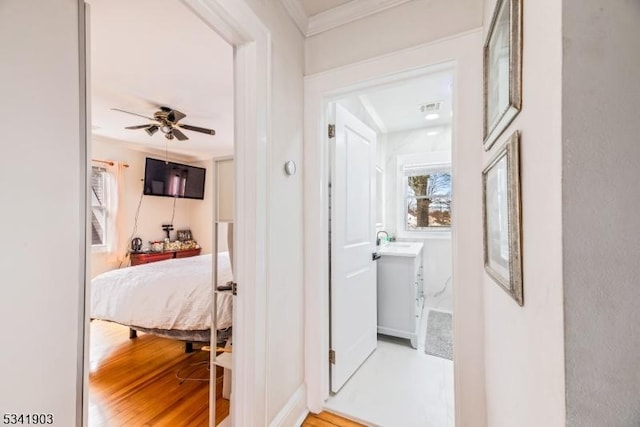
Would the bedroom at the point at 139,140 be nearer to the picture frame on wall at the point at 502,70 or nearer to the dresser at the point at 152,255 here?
the dresser at the point at 152,255

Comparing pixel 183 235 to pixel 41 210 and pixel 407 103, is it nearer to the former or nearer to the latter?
pixel 407 103

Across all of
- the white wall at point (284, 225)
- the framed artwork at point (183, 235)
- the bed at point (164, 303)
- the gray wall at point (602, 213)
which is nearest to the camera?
the gray wall at point (602, 213)

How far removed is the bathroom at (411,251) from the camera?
1.75 m

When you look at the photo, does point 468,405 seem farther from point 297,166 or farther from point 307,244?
point 297,166

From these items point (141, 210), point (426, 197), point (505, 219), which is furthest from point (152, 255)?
point (505, 219)

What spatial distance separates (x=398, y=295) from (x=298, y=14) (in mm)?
2493

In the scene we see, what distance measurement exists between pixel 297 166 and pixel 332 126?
413 millimetres

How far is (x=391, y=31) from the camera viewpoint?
4.87 ft

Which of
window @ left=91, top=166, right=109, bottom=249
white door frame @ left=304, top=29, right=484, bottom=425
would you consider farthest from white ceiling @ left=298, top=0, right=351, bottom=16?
window @ left=91, top=166, right=109, bottom=249

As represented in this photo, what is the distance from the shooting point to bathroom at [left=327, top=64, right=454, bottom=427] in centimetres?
175

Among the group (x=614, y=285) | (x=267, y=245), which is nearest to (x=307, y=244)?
(x=267, y=245)

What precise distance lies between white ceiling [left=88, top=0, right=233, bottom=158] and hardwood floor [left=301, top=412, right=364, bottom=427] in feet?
8.41

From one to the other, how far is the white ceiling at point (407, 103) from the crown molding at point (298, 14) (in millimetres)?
659

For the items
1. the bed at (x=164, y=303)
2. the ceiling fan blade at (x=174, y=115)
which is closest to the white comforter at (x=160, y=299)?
the bed at (x=164, y=303)
